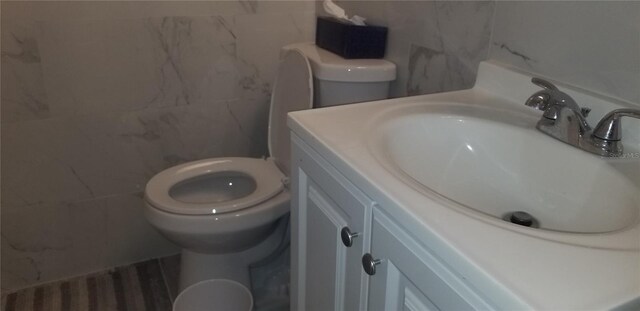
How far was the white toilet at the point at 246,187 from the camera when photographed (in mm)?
1440

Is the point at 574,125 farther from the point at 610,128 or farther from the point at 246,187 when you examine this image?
the point at 246,187

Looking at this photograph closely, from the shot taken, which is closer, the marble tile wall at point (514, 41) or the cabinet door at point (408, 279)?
the cabinet door at point (408, 279)

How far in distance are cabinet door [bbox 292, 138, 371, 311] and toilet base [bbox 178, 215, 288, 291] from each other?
47 cm

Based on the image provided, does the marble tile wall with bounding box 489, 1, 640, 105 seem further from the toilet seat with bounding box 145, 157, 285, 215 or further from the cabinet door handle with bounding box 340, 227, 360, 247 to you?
the toilet seat with bounding box 145, 157, 285, 215

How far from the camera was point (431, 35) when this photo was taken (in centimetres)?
133

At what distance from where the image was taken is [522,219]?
0.84 meters

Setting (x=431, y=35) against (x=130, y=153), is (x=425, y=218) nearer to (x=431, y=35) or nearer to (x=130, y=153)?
(x=431, y=35)

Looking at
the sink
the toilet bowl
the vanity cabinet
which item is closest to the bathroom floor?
the toilet bowl

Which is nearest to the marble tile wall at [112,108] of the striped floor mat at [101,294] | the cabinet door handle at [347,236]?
the striped floor mat at [101,294]

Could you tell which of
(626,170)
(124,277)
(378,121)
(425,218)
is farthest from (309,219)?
(124,277)

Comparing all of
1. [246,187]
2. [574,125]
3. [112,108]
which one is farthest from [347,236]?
[112,108]

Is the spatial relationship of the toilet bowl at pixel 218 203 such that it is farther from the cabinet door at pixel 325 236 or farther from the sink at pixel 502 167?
the sink at pixel 502 167

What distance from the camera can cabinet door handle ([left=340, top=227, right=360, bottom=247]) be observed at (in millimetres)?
853

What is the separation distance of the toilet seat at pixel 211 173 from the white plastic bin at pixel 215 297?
26cm
